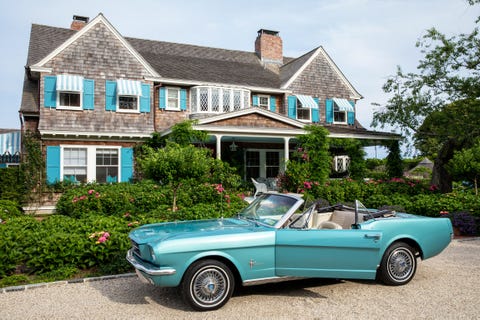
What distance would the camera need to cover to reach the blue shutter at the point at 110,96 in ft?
58.3

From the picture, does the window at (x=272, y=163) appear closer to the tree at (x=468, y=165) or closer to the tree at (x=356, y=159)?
the tree at (x=356, y=159)

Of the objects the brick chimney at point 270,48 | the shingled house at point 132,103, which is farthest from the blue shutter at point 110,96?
the brick chimney at point 270,48

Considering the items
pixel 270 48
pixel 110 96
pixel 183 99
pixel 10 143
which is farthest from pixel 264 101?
pixel 10 143

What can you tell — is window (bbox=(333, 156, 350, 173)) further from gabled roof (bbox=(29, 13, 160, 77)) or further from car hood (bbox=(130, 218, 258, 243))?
car hood (bbox=(130, 218, 258, 243))

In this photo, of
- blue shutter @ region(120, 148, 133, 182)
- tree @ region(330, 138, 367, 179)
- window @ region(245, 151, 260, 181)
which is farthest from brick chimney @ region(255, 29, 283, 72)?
blue shutter @ region(120, 148, 133, 182)

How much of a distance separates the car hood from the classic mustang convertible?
0.04ft

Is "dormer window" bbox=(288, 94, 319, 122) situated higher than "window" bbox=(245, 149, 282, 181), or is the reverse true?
"dormer window" bbox=(288, 94, 319, 122)

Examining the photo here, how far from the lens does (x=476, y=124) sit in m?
17.9

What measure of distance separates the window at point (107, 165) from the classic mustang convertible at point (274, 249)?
12.7 meters

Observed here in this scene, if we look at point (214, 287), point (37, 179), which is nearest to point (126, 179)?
point (37, 179)

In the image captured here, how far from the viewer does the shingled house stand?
16.8m

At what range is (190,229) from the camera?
Result: 5242 millimetres

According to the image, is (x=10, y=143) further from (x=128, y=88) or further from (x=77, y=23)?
(x=77, y=23)

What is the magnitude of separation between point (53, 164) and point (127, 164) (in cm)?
299
